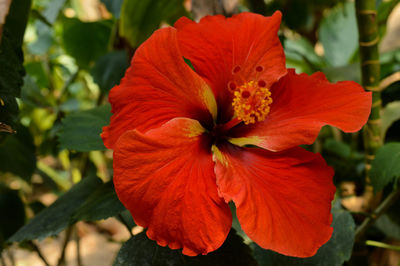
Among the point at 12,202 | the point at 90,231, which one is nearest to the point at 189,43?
the point at 12,202

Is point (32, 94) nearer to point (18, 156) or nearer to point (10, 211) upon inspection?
point (18, 156)

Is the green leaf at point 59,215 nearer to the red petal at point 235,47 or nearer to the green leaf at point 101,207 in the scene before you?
the green leaf at point 101,207

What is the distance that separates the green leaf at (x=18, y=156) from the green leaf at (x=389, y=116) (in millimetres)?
684

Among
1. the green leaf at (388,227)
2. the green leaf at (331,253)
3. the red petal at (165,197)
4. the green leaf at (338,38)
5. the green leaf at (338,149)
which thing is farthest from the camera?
the green leaf at (338,38)

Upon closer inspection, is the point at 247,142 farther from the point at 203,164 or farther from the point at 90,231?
the point at 90,231

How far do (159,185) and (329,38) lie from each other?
3.44 feet

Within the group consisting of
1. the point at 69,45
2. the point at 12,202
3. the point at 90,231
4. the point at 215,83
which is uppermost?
the point at 215,83

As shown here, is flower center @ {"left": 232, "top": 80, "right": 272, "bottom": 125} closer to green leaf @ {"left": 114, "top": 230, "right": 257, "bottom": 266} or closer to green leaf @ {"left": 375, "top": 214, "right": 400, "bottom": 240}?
green leaf @ {"left": 114, "top": 230, "right": 257, "bottom": 266}

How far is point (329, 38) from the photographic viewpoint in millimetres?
1199

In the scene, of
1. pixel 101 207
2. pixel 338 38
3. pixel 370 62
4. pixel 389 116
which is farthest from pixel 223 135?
pixel 338 38

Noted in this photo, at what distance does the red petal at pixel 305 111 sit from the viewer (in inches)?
14.2

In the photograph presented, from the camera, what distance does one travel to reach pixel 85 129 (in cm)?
51

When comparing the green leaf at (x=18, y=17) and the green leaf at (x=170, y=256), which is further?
the green leaf at (x=18, y=17)

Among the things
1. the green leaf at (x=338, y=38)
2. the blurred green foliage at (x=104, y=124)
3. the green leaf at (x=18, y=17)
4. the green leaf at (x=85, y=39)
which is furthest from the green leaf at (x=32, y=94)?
the green leaf at (x=338, y=38)
